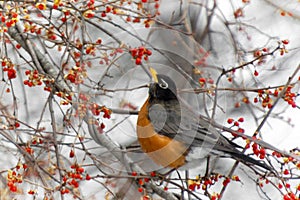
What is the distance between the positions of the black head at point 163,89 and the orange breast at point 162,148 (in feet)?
0.76

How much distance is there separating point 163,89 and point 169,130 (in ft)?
0.94

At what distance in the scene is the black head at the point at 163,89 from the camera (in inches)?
129

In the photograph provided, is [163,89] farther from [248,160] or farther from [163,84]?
[248,160]

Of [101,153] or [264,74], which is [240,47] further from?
[101,153]

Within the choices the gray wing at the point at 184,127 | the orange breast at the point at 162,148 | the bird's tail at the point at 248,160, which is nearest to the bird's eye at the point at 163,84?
the gray wing at the point at 184,127

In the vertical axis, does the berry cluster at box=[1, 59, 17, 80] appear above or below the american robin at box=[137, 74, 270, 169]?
below

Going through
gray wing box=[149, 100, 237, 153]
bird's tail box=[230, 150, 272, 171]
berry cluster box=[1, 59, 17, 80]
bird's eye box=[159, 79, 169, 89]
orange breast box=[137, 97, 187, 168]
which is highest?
bird's eye box=[159, 79, 169, 89]

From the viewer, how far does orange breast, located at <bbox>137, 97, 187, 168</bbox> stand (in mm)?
3186

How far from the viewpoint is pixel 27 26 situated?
2781 millimetres

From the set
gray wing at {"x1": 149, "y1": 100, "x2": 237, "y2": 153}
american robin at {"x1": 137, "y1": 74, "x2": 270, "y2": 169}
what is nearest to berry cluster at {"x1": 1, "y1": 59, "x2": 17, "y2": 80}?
american robin at {"x1": 137, "y1": 74, "x2": 270, "y2": 169}

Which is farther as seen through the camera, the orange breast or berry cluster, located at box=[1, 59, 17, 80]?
the orange breast

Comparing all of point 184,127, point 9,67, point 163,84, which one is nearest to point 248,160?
point 184,127

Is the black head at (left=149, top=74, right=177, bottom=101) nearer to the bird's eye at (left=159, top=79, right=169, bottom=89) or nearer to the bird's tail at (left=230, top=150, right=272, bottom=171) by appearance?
the bird's eye at (left=159, top=79, right=169, bottom=89)

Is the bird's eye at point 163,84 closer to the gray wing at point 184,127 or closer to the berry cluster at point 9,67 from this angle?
the gray wing at point 184,127
